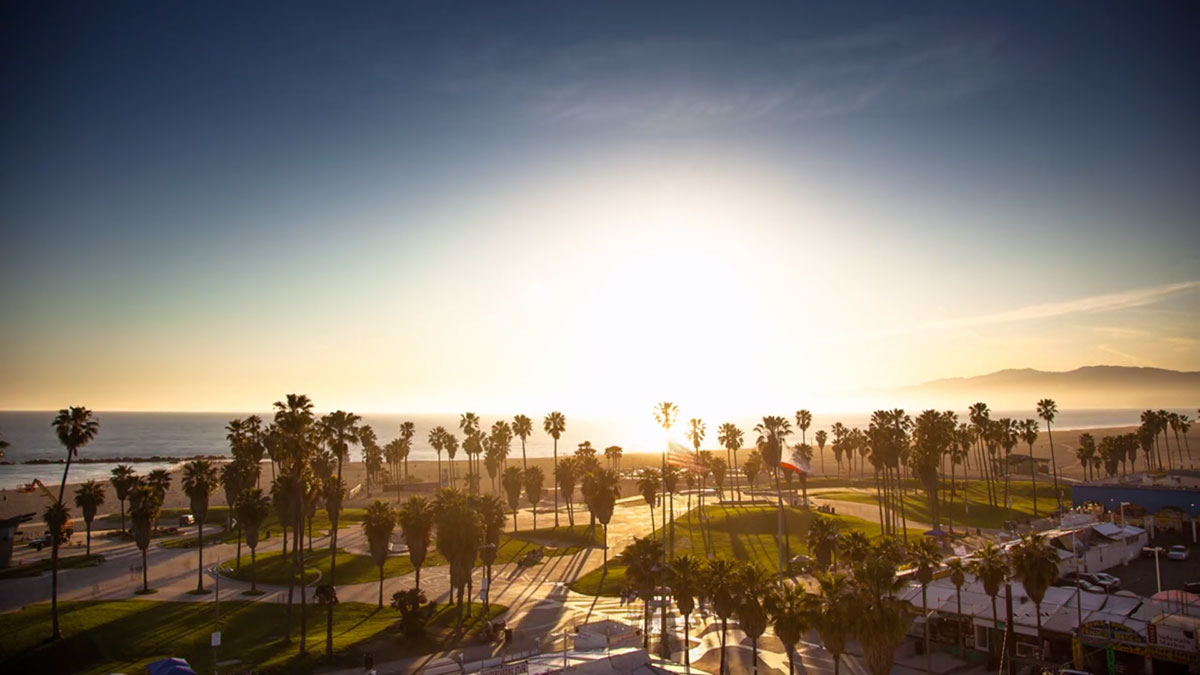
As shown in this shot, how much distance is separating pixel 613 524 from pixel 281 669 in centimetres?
6570

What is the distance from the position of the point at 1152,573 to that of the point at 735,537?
4405cm

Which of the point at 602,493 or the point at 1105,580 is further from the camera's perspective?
the point at 602,493

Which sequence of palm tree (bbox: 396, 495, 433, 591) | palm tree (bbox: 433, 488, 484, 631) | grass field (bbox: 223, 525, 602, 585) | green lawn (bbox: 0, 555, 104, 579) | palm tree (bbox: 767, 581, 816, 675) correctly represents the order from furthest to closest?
grass field (bbox: 223, 525, 602, 585)
green lawn (bbox: 0, 555, 104, 579)
palm tree (bbox: 396, 495, 433, 591)
palm tree (bbox: 433, 488, 484, 631)
palm tree (bbox: 767, 581, 816, 675)

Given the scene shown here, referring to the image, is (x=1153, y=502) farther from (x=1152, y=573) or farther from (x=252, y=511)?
(x=252, y=511)

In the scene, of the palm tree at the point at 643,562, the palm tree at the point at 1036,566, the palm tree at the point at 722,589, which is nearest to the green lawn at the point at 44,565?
the palm tree at the point at 643,562

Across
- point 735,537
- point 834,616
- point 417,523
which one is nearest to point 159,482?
point 417,523

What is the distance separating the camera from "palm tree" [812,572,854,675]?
112 feet

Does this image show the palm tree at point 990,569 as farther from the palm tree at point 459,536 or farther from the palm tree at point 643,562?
the palm tree at point 459,536

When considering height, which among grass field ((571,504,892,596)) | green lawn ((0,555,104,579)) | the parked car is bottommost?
grass field ((571,504,892,596))

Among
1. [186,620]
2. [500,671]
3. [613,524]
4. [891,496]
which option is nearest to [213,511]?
[186,620]

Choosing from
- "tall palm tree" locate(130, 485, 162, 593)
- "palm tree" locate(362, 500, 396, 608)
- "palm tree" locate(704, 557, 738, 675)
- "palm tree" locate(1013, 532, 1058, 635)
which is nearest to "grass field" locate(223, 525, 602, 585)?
"tall palm tree" locate(130, 485, 162, 593)

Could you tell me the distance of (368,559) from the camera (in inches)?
3071

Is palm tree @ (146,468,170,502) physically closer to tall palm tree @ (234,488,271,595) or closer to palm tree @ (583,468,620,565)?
tall palm tree @ (234,488,271,595)

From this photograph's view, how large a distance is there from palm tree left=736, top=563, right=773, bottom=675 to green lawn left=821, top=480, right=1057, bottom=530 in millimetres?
66106
